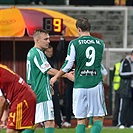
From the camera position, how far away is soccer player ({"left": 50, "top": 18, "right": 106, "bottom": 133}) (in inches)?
501

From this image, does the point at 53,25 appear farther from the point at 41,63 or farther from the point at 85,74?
the point at 85,74

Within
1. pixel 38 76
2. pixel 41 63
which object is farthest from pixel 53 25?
pixel 41 63

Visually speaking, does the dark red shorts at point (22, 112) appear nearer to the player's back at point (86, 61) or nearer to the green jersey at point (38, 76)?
the player's back at point (86, 61)

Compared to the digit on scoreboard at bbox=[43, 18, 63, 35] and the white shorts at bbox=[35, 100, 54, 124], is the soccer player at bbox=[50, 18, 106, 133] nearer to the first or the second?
the white shorts at bbox=[35, 100, 54, 124]

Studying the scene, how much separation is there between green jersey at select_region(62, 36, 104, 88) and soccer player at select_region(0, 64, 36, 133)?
198 centimetres

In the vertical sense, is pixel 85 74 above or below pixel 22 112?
above

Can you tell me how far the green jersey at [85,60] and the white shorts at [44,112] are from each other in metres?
0.65

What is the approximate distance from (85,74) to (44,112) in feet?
3.19

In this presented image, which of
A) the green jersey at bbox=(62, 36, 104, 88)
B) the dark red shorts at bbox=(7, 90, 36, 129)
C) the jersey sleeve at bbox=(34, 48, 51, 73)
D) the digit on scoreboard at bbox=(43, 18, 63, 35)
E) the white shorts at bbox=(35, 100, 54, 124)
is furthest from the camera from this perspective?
the digit on scoreboard at bbox=(43, 18, 63, 35)

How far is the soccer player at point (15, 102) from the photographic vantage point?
34.8 feet

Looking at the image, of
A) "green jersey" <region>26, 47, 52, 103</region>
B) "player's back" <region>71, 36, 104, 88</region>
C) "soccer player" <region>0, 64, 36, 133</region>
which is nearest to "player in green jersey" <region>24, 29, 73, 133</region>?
"green jersey" <region>26, 47, 52, 103</region>

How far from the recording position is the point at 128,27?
26.8 m

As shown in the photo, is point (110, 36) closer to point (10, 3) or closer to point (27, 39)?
point (10, 3)

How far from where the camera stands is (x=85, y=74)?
41.9 ft
